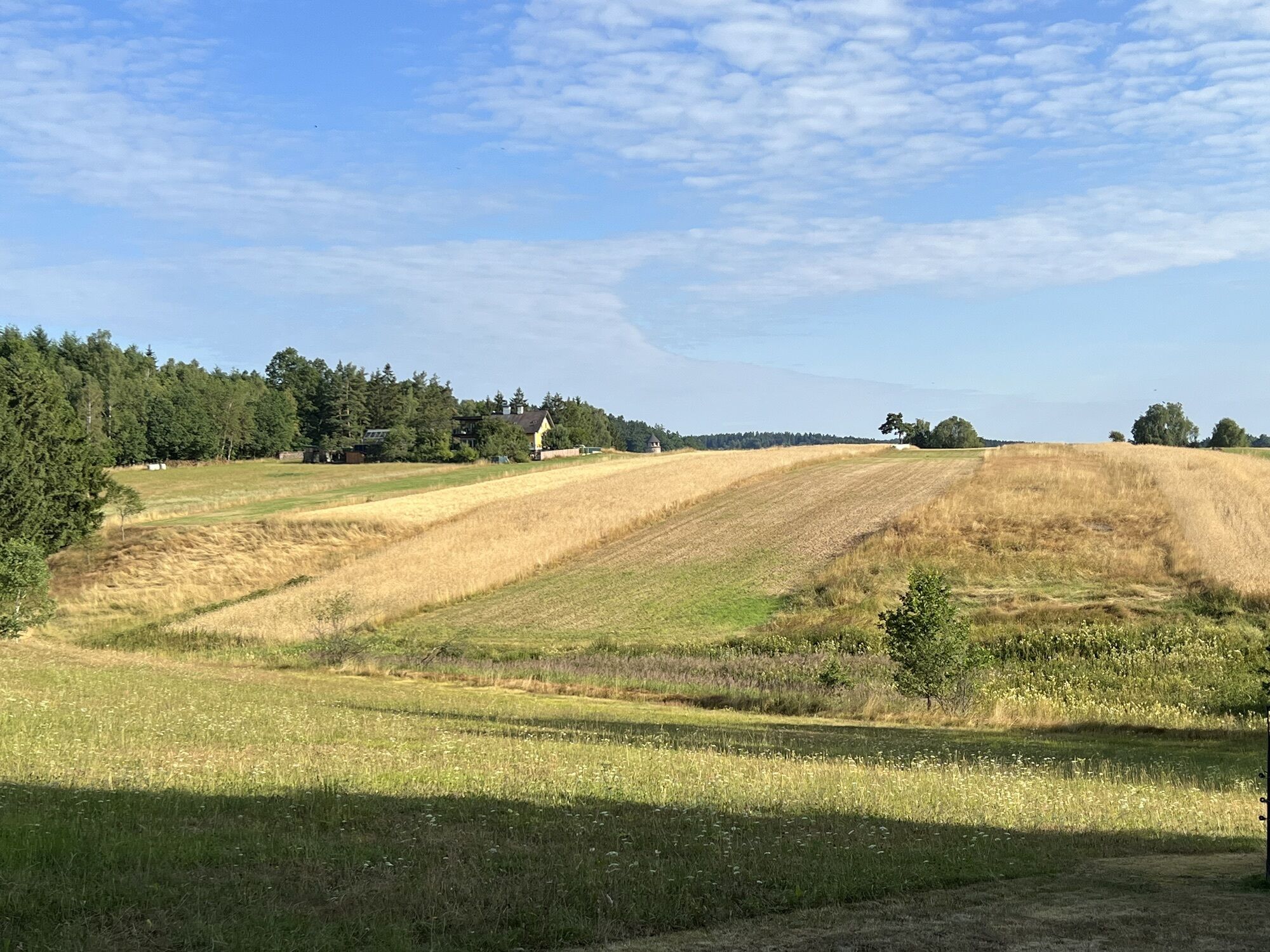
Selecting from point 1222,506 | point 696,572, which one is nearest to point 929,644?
point 696,572

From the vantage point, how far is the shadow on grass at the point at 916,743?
18.9 meters

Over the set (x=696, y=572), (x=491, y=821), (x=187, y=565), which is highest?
(x=491, y=821)

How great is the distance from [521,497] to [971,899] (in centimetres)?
7040

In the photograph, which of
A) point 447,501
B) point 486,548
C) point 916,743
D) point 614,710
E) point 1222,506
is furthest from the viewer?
point 447,501

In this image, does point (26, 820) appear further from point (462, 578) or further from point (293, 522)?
point (293, 522)

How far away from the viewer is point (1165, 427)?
154 meters

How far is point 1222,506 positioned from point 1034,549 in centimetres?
1322

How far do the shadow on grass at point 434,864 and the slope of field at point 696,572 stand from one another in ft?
94.3

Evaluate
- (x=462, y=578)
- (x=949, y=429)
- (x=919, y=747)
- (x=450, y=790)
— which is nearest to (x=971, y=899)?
(x=450, y=790)

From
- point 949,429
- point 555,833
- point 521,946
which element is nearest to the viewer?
point 521,946

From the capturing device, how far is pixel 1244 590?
3794 cm

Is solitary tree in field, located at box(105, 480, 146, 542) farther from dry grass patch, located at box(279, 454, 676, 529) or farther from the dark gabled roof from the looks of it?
the dark gabled roof

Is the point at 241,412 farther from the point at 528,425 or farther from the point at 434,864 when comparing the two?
the point at 434,864

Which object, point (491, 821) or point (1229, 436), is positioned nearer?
point (491, 821)
